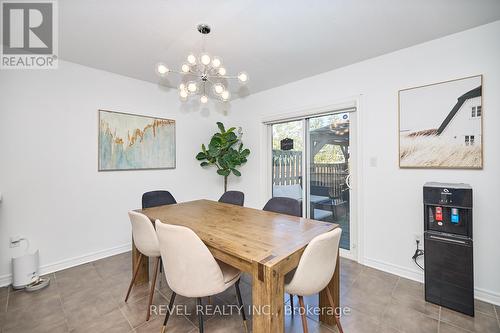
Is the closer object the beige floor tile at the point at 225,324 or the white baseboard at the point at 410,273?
the beige floor tile at the point at 225,324

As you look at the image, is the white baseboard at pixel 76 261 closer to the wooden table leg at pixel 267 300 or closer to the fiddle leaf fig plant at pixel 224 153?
the fiddle leaf fig plant at pixel 224 153

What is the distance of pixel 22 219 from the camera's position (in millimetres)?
2445

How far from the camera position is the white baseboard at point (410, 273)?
199 cm

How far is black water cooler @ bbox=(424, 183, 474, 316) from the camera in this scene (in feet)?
6.06

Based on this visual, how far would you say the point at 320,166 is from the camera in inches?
133

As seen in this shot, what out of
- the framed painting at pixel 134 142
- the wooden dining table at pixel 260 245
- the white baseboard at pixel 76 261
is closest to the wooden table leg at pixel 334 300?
the wooden dining table at pixel 260 245

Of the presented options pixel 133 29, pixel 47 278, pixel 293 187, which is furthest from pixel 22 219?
pixel 293 187

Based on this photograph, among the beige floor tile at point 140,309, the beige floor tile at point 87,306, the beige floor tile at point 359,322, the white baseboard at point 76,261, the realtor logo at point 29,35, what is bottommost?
the beige floor tile at point 140,309

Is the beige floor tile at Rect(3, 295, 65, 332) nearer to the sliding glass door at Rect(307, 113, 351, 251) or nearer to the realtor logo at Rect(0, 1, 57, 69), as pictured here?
the realtor logo at Rect(0, 1, 57, 69)

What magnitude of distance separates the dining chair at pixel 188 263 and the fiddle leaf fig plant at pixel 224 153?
2633 mm

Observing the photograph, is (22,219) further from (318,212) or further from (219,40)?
(318,212)

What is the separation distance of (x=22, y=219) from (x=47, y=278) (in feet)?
2.42

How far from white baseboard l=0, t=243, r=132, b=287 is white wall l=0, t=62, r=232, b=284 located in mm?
11

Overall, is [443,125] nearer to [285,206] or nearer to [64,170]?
[285,206]
